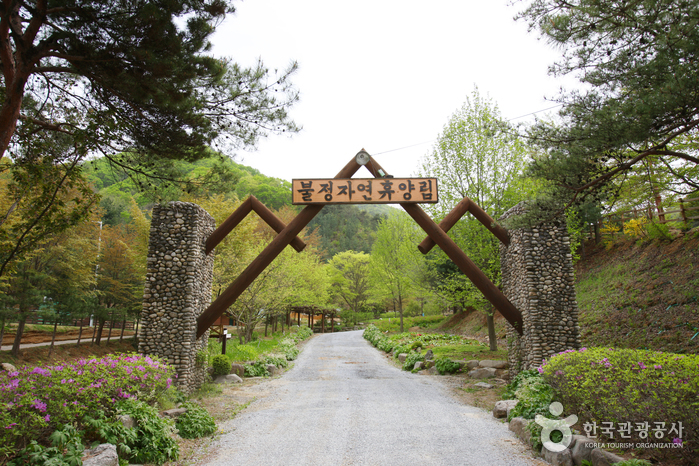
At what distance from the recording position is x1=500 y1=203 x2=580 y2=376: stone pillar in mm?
8172

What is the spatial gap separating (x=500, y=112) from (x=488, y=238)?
439 centimetres

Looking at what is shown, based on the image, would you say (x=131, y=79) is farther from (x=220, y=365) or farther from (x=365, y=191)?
(x=220, y=365)

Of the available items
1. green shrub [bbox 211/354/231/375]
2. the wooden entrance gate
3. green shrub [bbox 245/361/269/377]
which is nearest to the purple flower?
the wooden entrance gate

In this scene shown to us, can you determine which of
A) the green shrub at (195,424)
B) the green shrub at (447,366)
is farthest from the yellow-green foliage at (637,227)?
the green shrub at (195,424)

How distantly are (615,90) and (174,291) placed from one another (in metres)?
8.70

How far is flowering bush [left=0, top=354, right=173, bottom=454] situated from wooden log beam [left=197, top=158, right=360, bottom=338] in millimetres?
2808

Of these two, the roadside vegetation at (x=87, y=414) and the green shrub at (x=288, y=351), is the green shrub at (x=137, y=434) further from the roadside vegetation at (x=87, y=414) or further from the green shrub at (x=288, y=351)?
the green shrub at (x=288, y=351)

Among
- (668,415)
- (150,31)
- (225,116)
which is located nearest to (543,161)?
→ (668,415)

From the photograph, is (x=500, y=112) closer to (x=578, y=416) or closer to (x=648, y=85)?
(x=648, y=85)

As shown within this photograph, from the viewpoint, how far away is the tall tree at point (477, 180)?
480 inches

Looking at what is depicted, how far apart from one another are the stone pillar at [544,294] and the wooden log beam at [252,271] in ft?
14.8

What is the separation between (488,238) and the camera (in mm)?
12352

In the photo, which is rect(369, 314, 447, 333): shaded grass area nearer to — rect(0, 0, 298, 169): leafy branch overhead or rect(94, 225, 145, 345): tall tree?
rect(94, 225, 145, 345): tall tree

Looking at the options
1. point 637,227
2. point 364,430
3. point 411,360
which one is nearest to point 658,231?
point 637,227
